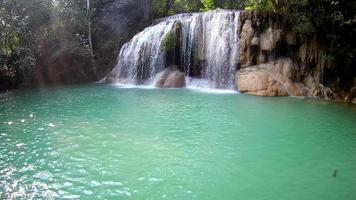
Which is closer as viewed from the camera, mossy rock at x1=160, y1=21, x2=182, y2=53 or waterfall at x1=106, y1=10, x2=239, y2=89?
waterfall at x1=106, y1=10, x2=239, y2=89

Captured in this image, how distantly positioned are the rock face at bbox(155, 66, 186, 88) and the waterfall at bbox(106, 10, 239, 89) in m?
0.44

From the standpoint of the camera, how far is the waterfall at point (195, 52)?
17141 millimetres

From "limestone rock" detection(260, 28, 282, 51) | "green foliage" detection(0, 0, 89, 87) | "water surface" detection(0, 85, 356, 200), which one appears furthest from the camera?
"green foliage" detection(0, 0, 89, 87)

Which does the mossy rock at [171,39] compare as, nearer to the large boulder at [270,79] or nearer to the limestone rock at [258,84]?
the large boulder at [270,79]

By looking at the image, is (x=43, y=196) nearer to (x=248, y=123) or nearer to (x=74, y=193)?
(x=74, y=193)

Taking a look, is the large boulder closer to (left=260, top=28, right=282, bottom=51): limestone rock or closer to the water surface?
(left=260, top=28, right=282, bottom=51): limestone rock

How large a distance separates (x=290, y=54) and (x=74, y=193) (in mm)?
12828

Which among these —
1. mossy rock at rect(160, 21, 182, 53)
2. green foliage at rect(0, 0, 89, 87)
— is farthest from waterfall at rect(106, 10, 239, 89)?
green foliage at rect(0, 0, 89, 87)

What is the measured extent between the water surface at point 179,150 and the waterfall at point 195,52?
4.14 meters

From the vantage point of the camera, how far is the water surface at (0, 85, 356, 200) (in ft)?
19.5

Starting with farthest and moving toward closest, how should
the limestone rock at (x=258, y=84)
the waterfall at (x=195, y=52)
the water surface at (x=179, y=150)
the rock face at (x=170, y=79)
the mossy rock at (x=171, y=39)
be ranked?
the mossy rock at (x=171, y=39), the rock face at (x=170, y=79), the waterfall at (x=195, y=52), the limestone rock at (x=258, y=84), the water surface at (x=179, y=150)

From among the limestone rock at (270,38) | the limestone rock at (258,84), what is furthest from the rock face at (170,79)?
the limestone rock at (270,38)

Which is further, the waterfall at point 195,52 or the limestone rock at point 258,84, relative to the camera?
the waterfall at point 195,52

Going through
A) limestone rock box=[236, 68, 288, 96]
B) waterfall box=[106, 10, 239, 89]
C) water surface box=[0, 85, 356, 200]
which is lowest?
water surface box=[0, 85, 356, 200]
